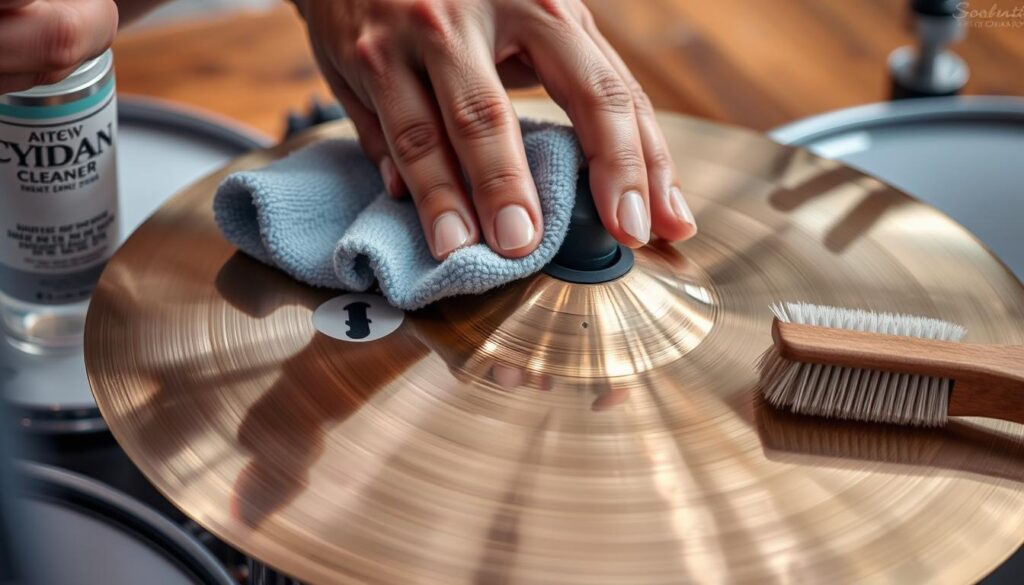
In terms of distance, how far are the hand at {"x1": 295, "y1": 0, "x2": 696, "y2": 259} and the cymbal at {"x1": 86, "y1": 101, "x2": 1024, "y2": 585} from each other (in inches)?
1.1

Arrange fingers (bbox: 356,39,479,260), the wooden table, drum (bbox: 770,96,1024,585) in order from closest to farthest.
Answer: fingers (bbox: 356,39,479,260), drum (bbox: 770,96,1024,585), the wooden table

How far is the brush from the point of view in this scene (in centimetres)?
42

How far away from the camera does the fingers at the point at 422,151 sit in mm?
488

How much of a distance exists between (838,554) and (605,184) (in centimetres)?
19

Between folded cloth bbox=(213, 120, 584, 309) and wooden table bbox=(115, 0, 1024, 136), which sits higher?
folded cloth bbox=(213, 120, 584, 309)

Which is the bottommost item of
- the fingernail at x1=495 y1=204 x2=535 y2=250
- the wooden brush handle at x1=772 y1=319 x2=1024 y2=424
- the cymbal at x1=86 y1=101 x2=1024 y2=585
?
the cymbal at x1=86 y1=101 x2=1024 y2=585

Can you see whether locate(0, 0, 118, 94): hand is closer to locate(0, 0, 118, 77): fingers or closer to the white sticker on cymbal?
locate(0, 0, 118, 77): fingers

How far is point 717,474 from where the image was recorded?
16.3 inches

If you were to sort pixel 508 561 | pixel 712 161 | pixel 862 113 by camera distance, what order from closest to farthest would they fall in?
pixel 508 561 → pixel 712 161 → pixel 862 113

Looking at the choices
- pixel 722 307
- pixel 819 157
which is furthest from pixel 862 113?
pixel 722 307

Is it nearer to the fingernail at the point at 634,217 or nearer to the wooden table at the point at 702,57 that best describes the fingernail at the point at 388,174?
the fingernail at the point at 634,217

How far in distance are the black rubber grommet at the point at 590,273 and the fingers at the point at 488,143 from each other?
2 cm

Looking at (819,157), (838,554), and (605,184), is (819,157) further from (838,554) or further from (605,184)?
(838,554)

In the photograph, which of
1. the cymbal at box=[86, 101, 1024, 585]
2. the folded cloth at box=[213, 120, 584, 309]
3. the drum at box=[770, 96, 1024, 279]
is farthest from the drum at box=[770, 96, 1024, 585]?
the folded cloth at box=[213, 120, 584, 309]
